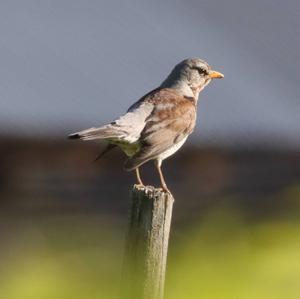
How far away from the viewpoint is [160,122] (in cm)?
588

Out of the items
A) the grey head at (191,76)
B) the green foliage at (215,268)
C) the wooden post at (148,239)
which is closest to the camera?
the green foliage at (215,268)

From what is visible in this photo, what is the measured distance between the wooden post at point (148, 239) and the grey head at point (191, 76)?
140 inches

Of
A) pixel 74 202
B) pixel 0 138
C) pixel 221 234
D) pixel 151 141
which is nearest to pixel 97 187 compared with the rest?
pixel 0 138

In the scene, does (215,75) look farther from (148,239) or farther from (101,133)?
(148,239)

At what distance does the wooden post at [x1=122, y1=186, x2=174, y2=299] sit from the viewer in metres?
2.79

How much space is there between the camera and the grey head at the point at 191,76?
694cm

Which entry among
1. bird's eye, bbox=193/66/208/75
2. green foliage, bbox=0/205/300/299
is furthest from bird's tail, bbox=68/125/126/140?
green foliage, bbox=0/205/300/299

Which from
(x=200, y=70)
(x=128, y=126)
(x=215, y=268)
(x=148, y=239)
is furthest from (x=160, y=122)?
(x=215, y=268)

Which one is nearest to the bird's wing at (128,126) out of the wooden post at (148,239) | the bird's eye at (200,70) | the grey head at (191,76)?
the grey head at (191,76)

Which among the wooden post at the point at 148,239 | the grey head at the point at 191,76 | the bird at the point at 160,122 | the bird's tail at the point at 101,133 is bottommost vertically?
the wooden post at the point at 148,239

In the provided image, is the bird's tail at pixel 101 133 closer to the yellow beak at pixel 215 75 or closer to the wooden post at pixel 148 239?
the wooden post at pixel 148 239

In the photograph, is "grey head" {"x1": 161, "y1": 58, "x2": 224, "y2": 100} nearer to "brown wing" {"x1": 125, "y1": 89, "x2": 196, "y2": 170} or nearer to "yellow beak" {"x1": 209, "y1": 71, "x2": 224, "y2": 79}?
"yellow beak" {"x1": 209, "y1": 71, "x2": 224, "y2": 79}

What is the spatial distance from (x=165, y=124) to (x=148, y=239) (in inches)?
113

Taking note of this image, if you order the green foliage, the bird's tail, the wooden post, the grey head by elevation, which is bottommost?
the green foliage
